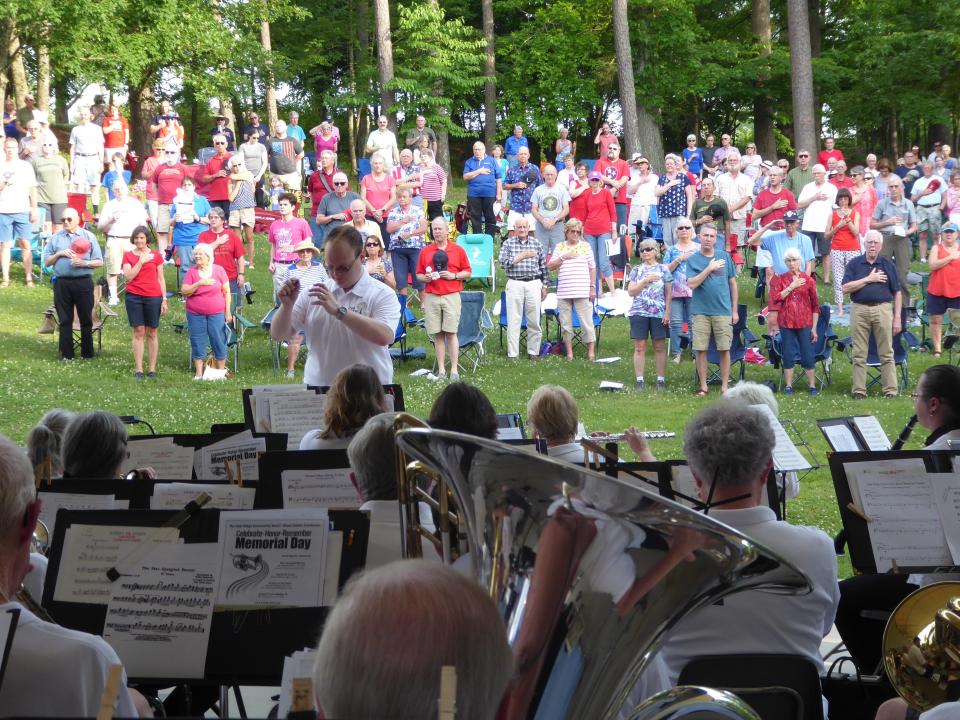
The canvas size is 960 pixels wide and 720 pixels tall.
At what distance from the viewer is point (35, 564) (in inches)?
165

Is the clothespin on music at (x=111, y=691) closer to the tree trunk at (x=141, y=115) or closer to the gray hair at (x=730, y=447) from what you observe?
the gray hair at (x=730, y=447)

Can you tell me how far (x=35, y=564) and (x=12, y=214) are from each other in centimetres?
1485

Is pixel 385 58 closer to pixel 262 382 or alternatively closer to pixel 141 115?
pixel 141 115

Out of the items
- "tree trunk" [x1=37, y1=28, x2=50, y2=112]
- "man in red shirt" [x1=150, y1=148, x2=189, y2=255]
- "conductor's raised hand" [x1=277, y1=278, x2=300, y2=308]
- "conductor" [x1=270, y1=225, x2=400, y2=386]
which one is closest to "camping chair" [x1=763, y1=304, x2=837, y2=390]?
"conductor" [x1=270, y1=225, x2=400, y2=386]

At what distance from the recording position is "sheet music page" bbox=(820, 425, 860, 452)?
6.77 meters

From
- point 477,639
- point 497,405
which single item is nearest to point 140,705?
point 477,639

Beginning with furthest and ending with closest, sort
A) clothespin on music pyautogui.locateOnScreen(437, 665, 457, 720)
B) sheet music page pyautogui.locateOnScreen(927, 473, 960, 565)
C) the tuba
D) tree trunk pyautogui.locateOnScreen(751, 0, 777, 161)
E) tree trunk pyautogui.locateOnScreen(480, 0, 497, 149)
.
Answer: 1. tree trunk pyautogui.locateOnScreen(751, 0, 777, 161)
2. tree trunk pyautogui.locateOnScreen(480, 0, 497, 149)
3. sheet music page pyautogui.locateOnScreen(927, 473, 960, 565)
4. the tuba
5. clothespin on music pyautogui.locateOnScreen(437, 665, 457, 720)

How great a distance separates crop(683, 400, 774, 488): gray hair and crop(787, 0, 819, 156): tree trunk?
23.9 metres

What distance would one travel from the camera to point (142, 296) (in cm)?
1444

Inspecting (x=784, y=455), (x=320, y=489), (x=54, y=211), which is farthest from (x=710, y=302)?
(x=54, y=211)

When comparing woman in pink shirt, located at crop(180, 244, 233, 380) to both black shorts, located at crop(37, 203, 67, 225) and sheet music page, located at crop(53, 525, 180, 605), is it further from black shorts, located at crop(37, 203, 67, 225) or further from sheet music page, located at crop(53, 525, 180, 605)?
sheet music page, located at crop(53, 525, 180, 605)

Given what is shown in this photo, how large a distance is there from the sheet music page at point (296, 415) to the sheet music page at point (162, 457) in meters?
0.68

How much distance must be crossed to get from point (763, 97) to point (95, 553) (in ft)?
113

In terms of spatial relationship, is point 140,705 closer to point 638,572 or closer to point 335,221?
point 638,572
